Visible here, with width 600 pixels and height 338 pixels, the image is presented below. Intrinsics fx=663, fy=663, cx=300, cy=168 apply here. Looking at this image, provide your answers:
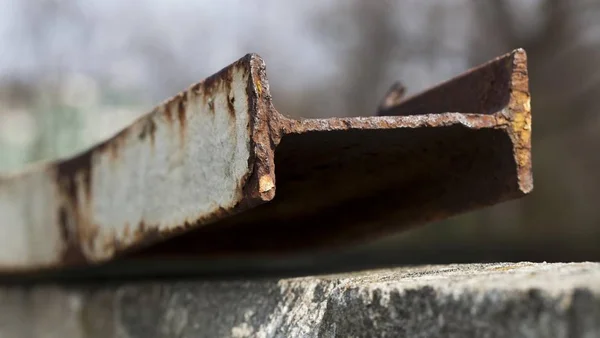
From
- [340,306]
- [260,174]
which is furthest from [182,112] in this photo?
[340,306]

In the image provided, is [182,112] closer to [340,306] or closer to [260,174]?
[260,174]

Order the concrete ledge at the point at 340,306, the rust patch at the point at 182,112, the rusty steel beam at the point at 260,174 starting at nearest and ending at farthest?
the concrete ledge at the point at 340,306, the rusty steel beam at the point at 260,174, the rust patch at the point at 182,112

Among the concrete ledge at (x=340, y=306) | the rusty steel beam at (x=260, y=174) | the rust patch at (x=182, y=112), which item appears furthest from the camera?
the rust patch at (x=182, y=112)

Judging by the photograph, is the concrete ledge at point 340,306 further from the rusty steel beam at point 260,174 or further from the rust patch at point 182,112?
the rust patch at point 182,112

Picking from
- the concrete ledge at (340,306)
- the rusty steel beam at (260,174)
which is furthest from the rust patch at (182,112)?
the concrete ledge at (340,306)

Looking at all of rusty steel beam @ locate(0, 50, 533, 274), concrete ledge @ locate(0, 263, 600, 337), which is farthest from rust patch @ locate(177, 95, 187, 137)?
concrete ledge @ locate(0, 263, 600, 337)
